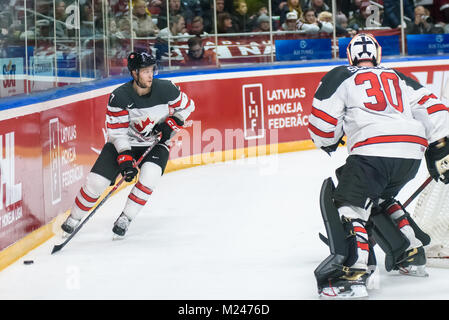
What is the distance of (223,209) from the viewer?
20.6 ft

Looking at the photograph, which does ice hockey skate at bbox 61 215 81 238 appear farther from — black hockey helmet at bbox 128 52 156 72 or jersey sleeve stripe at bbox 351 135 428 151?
jersey sleeve stripe at bbox 351 135 428 151

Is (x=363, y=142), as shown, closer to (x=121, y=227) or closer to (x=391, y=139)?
(x=391, y=139)

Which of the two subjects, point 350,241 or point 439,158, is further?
point 439,158

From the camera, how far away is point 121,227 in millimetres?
5383

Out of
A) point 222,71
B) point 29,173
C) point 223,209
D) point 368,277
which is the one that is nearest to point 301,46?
point 222,71

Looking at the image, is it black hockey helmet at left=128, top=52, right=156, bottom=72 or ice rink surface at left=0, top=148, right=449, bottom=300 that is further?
black hockey helmet at left=128, top=52, right=156, bottom=72

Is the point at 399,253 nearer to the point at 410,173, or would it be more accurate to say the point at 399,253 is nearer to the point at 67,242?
the point at 410,173

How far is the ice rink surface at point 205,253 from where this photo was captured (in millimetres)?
4156

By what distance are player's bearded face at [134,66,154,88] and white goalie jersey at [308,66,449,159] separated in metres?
1.68

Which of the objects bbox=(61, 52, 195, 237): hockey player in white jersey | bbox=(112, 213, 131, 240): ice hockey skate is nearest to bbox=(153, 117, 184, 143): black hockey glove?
bbox=(61, 52, 195, 237): hockey player in white jersey

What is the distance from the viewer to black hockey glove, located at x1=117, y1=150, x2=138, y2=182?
5.24 meters

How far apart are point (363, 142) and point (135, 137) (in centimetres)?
215

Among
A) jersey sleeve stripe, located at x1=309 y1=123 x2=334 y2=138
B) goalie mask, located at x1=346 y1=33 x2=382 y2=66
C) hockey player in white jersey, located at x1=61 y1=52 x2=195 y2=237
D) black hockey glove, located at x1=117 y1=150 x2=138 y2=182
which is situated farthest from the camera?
hockey player in white jersey, located at x1=61 y1=52 x2=195 y2=237

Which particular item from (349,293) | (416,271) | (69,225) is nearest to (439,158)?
(416,271)
